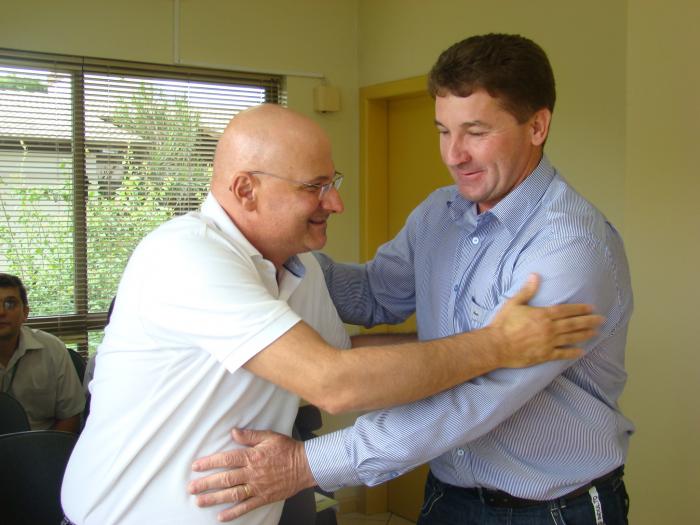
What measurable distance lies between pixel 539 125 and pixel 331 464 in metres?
0.86

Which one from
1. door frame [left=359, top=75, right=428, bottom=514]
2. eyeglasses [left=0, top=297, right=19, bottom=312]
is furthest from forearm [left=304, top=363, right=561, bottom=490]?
door frame [left=359, top=75, right=428, bottom=514]

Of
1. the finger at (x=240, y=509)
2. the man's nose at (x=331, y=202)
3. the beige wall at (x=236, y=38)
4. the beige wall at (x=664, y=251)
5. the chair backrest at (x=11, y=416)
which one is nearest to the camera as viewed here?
the finger at (x=240, y=509)

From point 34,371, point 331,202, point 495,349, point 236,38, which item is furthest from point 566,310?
point 236,38

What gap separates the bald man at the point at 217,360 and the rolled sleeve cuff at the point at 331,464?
0.31 feet

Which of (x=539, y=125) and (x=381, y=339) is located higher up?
(x=539, y=125)

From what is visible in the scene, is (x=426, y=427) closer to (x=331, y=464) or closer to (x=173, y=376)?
(x=331, y=464)

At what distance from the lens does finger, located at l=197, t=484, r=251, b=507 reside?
1.37m

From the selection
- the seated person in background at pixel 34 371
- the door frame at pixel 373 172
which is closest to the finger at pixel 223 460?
the seated person in background at pixel 34 371

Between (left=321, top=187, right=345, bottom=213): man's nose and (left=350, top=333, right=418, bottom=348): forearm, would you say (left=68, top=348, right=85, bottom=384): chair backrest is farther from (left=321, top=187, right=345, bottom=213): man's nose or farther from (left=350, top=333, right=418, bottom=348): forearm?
(left=321, top=187, right=345, bottom=213): man's nose

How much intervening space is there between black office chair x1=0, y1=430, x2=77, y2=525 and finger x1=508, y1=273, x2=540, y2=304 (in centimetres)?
152

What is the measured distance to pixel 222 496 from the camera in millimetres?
1374

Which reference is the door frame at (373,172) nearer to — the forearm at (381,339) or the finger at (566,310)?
the forearm at (381,339)

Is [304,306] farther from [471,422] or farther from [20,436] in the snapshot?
[20,436]

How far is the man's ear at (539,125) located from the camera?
1.62 metres
